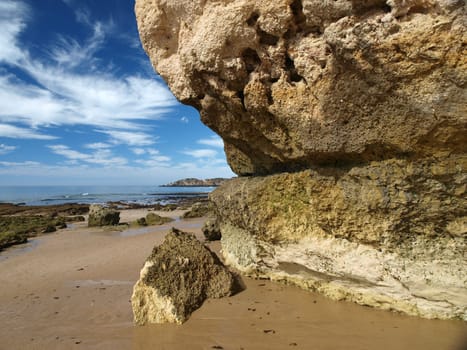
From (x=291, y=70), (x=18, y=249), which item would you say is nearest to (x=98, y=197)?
(x=18, y=249)

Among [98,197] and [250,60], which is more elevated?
[250,60]

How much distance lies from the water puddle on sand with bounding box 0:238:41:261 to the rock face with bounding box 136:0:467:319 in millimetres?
9276

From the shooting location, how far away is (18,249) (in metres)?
12.5

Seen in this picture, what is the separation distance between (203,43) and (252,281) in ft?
13.6

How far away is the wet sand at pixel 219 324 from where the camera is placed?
3.85 metres

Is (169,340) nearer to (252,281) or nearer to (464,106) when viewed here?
(252,281)

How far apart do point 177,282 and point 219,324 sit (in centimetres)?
88

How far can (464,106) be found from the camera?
3.39m

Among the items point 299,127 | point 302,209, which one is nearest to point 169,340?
point 302,209

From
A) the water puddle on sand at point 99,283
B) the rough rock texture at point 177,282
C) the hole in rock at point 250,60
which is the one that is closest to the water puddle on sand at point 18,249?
the water puddle on sand at point 99,283

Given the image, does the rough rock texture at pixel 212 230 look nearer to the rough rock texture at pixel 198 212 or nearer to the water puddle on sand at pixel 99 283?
the water puddle on sand at pixel 99 283

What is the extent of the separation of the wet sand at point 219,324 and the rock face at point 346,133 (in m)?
0.34

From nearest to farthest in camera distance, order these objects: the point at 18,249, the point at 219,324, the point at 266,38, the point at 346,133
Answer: the point at 346,133 < the point at 219,324 < the point at 266,38 < the point at 18,249

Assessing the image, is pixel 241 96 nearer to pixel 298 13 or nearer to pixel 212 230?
pixel 298 13
